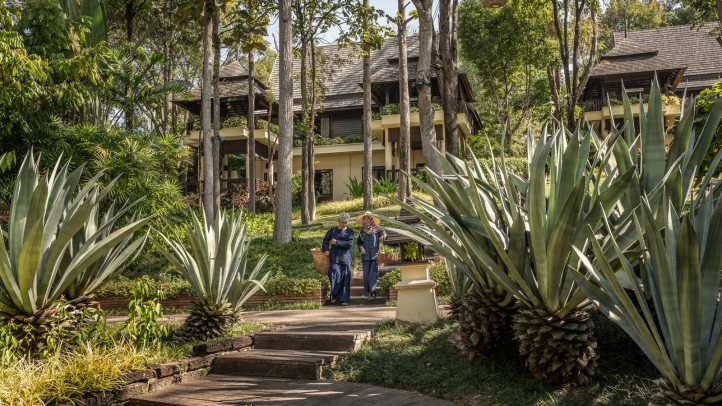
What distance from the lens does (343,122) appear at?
33.9 m

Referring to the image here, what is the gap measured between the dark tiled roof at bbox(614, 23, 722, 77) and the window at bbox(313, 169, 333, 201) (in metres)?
18.7

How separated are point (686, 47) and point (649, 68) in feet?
22.8

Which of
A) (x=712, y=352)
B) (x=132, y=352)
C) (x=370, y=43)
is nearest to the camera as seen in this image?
(x=712, y=352)

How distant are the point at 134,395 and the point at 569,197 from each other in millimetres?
4044

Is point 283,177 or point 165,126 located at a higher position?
point 165,126

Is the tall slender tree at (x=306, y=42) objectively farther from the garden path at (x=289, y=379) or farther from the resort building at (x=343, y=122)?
the garden path at (x=289, y=379)

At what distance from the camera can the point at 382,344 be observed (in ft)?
20.0

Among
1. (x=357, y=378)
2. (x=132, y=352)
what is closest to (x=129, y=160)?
(x=132, y=352)

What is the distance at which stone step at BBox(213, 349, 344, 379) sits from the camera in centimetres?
574

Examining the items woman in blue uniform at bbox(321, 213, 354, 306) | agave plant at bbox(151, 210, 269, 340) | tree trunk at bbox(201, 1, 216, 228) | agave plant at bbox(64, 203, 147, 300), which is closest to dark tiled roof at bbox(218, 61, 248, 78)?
tree trunk at bbox(201, 1, 216, 228)

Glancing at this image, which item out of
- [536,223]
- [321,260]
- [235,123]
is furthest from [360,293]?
[235,123]

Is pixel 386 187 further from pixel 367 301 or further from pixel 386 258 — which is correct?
pixel 367 301

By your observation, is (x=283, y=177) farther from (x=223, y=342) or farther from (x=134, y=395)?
(x=134, y=395)

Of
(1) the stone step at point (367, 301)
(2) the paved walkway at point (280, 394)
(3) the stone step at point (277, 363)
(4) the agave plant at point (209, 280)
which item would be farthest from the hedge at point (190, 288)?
(2) the paved walkway at point (280, 394)
